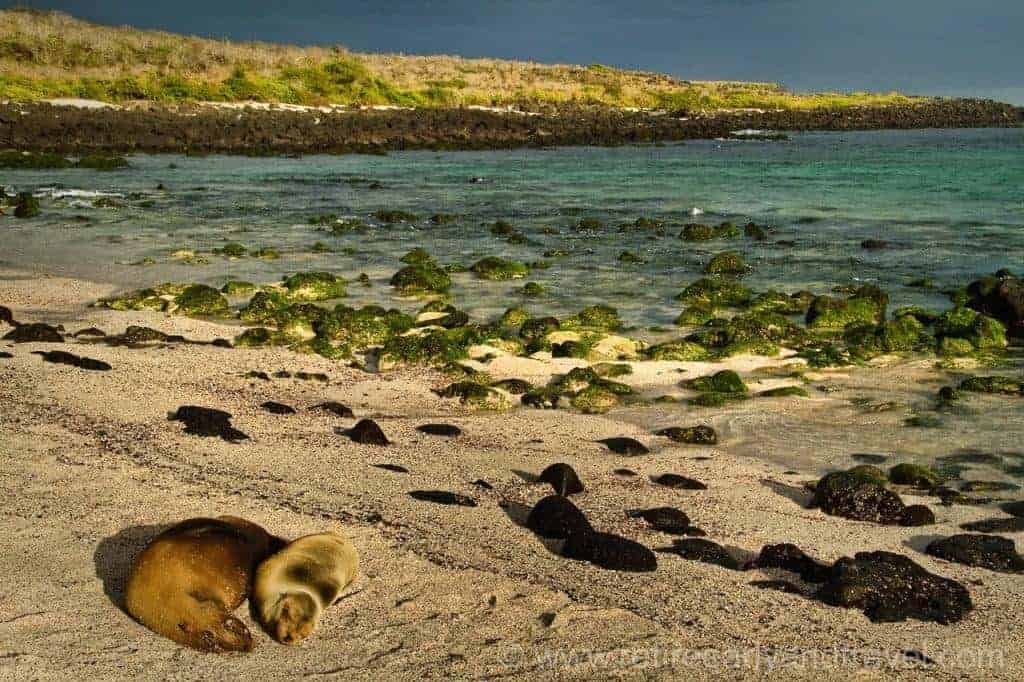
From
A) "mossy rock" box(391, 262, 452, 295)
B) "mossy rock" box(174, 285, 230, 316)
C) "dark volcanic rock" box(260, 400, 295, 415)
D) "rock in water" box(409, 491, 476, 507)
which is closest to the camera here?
"rock in water" box(409, 491, 476, 507)

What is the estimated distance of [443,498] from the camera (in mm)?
5012

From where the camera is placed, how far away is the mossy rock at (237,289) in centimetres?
1059

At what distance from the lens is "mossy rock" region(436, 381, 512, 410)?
6918 millimetres

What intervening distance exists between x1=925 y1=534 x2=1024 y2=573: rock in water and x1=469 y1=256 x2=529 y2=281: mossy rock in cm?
819

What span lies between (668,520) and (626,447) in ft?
4.03

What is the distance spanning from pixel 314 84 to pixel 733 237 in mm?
38742

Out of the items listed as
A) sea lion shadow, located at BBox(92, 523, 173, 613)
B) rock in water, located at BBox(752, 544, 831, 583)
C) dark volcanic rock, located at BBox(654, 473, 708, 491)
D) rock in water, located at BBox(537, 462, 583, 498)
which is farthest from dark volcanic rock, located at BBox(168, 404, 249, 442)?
rock in water, located at BBox(752, 544, 831, 583)

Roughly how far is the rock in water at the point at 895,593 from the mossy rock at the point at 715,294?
22.1 ft

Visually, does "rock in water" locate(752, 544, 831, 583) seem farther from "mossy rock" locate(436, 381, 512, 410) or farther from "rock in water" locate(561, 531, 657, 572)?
"mossy rock" locate(436, 381, 512, 410)

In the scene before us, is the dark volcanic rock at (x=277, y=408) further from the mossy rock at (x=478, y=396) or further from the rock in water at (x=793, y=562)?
the rock in water at (x=793, y=562)

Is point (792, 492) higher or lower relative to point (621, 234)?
lower

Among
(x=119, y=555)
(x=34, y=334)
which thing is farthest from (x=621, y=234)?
(x=119, y=555)

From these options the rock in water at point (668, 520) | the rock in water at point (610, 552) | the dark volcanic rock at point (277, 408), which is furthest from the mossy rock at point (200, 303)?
the rock in water at point (610, 552)

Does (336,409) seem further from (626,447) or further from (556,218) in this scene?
(556,218)
